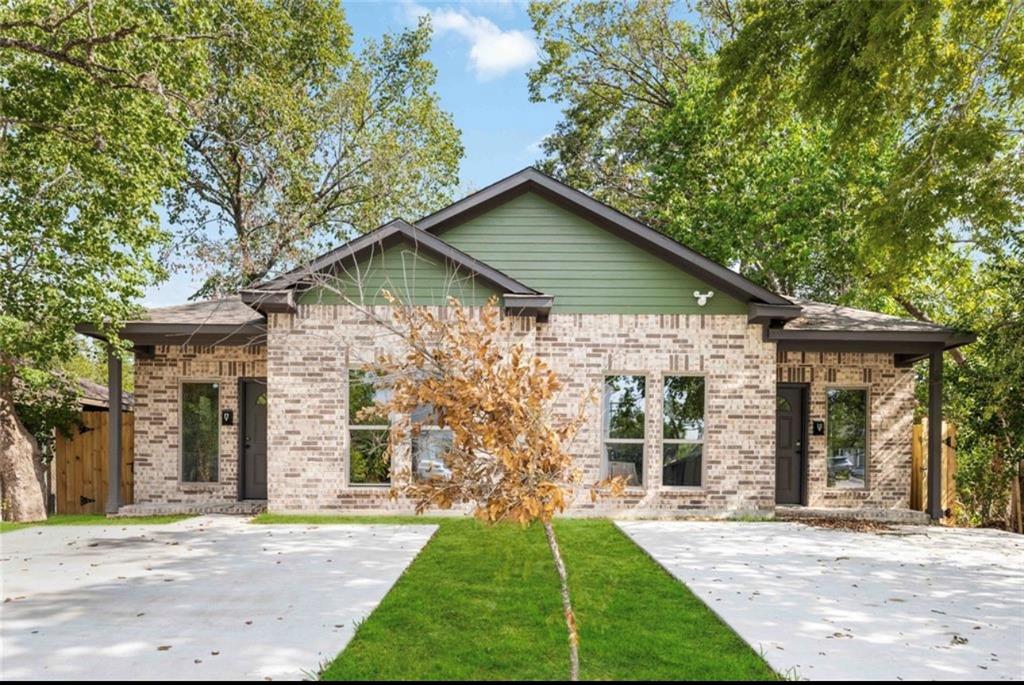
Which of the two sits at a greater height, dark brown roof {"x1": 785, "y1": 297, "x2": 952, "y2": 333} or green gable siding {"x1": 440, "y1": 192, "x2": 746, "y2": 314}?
green gable siding {"x1": 440, "y1": 192, "x2": 746, "y2": 314}

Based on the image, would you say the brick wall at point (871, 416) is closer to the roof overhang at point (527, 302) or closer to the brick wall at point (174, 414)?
the roof overhang at point (527, 302)

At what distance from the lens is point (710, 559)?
8.02m

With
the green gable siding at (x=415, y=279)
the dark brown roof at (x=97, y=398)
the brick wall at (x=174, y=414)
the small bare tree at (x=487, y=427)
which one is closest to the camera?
the small bare tree at (x=487, y=427)

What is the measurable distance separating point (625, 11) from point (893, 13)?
1412 cm

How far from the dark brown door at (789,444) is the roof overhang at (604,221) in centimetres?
248

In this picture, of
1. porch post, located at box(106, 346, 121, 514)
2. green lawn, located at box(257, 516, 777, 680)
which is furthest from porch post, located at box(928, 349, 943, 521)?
porch post, located at box(106, 346, 121, 514)

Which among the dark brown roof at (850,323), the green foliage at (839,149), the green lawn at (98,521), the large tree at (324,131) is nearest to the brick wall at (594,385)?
the dark brown roof at (850,323)

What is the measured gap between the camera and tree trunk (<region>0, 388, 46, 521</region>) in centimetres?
1127

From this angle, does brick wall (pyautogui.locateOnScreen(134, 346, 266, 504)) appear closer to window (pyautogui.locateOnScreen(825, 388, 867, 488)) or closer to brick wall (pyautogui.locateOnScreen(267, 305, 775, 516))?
brick wall (pyautogui.locateOnScreen(267, 305, 775, 516))

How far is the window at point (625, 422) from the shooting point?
11.3m

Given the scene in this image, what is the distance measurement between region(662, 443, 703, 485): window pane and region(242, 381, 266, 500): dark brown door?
23.6 ft

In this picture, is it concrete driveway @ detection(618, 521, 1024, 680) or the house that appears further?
the house

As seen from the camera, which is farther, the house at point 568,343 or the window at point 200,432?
the window at point 200,432

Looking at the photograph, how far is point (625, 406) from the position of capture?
1133 cm
